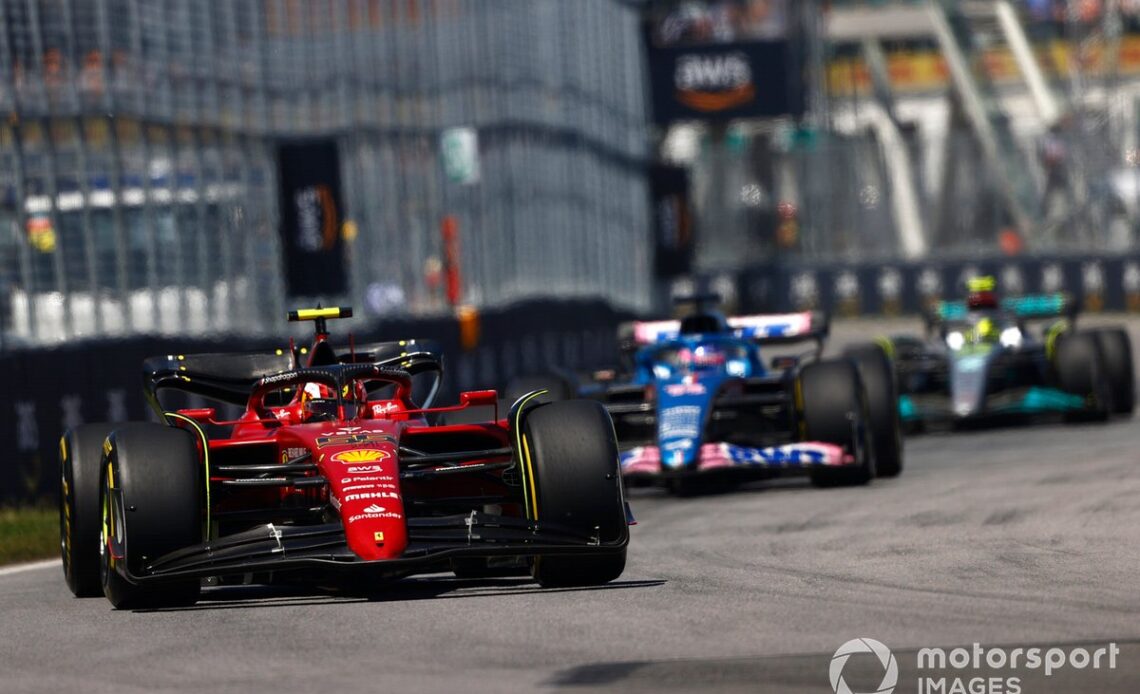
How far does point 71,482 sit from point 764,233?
1330 inches

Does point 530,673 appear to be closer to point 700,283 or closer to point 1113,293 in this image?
point 1113,293

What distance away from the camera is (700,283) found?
41344 mm

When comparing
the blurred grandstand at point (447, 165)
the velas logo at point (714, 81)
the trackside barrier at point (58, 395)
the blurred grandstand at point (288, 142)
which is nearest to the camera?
the trackside barrier at point (58, 395)

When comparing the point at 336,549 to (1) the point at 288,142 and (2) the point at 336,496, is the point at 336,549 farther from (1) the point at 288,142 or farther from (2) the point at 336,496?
(1) the point at 288,142

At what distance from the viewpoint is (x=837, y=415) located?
579 inches

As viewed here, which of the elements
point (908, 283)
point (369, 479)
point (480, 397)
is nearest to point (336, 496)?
point (369, 479)

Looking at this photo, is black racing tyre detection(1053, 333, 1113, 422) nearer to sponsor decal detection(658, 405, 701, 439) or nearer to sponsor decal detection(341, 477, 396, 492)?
sponsor decal detection(658, 405, 701, 439)

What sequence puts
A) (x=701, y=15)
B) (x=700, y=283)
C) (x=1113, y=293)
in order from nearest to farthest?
(x=1113, y=293)
(x=700, y=283)
(x=701, y=15)

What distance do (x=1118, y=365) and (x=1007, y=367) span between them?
0.96m

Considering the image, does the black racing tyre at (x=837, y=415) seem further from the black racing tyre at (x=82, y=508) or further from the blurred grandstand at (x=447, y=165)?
the black racing tyre at (x=82, y=508)

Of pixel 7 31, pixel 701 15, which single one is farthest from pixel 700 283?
pixel 7 31

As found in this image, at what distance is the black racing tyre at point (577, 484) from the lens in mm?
9328

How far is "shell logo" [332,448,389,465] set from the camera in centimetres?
930

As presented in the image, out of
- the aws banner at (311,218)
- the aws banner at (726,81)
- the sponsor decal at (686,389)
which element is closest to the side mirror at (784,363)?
the sponsor decal at (686,389)
